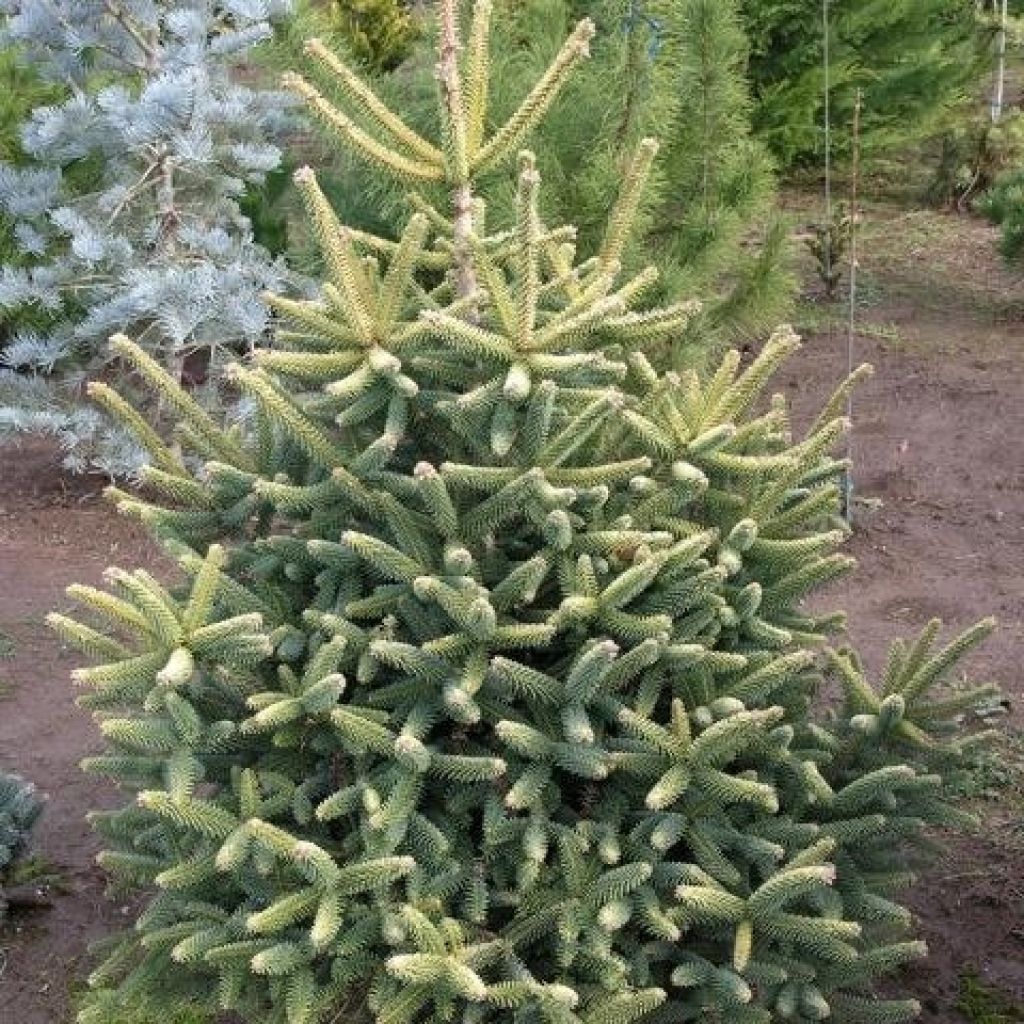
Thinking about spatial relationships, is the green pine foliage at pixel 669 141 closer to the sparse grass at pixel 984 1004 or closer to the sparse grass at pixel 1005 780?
the sparse grass at pixel 1005 780

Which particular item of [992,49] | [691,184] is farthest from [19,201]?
[992,49]

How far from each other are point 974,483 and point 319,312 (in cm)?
444

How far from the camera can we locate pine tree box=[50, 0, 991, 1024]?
255 cm

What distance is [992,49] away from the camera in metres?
11.1

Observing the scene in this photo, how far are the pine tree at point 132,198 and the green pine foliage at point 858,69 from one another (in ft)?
15.9

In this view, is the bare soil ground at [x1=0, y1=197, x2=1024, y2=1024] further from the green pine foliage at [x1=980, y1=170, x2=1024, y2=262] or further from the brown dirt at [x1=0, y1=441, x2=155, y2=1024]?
the green pine foliage at [x1=980, y1=170, x2=1024, y2=262]

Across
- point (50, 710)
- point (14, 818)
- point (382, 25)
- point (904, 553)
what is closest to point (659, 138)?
point (904, 553)

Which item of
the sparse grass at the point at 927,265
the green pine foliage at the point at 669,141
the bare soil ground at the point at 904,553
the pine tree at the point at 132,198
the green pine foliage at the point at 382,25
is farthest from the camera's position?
the green pine foliage at the point at 382,25

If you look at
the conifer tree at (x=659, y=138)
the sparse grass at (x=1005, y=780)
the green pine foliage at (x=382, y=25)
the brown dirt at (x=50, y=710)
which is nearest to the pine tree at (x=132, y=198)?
the brown dirt at (x=50, y=710)

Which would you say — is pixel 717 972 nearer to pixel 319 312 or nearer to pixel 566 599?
pixel 566 599

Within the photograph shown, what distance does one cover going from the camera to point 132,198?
6.21m

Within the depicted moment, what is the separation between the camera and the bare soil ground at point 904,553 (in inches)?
142

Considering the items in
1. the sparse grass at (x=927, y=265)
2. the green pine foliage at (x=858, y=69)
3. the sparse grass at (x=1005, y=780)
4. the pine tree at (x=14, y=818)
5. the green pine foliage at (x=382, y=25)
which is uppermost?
the green pine foliage at (x=382, y=25)

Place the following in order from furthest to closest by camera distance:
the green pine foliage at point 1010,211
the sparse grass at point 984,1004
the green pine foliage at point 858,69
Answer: the green pine foliage at point 858,69 → the green pine foliage at point 1010,211 → the sparse grass at point 984,1004
